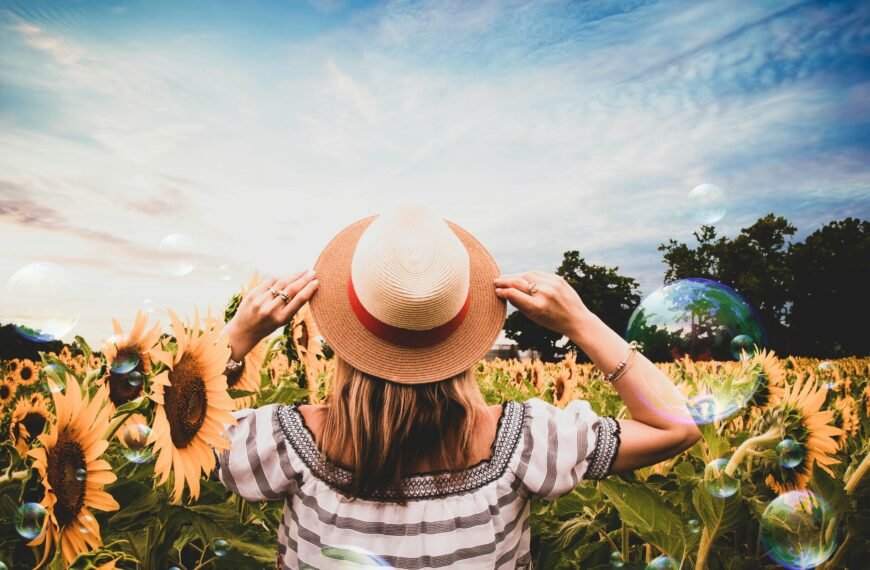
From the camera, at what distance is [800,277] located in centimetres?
3694

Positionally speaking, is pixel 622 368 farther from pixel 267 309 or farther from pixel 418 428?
pixel 267 309

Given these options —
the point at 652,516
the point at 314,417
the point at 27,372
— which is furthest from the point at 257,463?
the point at 27,372

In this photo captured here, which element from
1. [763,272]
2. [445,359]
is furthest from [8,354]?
[763,272]

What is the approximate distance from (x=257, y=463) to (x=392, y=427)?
410mm

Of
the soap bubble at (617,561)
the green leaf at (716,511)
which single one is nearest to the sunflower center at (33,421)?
the soap bubble at (617,561)

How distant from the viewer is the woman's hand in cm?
163

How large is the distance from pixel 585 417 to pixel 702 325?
416cm

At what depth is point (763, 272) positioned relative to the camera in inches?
1435

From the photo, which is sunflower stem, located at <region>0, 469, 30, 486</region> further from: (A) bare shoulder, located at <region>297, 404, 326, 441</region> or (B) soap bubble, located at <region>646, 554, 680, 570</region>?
(B) soap bubble, located at <region>646, 554, 680, 570</region>

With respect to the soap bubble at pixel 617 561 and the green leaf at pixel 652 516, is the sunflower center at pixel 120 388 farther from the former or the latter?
the soap bubble at pixel 617 561

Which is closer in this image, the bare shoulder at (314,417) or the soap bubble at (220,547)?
the bare shoulder at (314,417)

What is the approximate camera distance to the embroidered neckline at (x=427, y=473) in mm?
1612

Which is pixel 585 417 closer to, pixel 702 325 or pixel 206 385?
pixel 206 385

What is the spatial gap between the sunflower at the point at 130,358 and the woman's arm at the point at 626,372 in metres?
1.07
